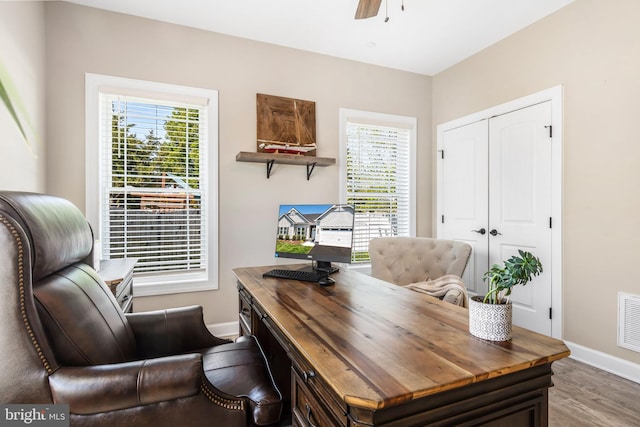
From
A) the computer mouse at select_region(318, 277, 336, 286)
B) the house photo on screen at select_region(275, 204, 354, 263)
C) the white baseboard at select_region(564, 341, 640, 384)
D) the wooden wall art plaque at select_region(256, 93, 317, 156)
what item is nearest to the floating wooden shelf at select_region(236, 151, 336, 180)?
the wooden wall art plaque at select_region(256, 93, 317, 156)

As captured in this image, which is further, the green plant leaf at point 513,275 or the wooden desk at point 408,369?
the green plant leaf at point 513,275

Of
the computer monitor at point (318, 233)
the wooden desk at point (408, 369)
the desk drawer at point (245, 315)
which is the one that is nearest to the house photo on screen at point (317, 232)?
the computer monitor at point (318, 233)

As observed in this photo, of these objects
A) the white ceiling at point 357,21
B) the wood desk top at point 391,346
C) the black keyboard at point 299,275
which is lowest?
the wood desk top at point 391,346

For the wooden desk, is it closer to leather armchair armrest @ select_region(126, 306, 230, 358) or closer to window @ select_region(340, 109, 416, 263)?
leather armchair armrest @ select_region(126, 306, 230, 358)

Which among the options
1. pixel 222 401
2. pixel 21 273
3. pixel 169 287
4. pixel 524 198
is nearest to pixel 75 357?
pixel 21 273

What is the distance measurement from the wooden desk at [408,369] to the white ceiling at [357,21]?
2589 millimetres

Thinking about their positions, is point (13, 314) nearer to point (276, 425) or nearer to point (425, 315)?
point (276, 425)

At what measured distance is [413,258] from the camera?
3.10 meters

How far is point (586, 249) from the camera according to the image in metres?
2.66

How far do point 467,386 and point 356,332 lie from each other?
1.25 feet

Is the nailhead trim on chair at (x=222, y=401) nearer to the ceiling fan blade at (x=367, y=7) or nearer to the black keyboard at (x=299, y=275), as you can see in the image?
the black keyboard at (x=299, y=275)

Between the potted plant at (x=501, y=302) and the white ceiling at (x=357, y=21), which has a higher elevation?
the white ceiling at (x=357, y=21)

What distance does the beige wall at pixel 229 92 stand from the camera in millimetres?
2709

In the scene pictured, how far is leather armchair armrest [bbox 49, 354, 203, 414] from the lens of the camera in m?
0.99
